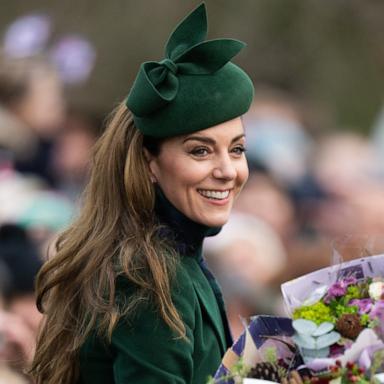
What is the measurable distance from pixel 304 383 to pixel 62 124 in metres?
5.61

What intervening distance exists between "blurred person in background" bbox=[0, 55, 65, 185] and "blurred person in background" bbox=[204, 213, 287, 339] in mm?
1341

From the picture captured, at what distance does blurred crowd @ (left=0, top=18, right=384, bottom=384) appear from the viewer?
258 inches

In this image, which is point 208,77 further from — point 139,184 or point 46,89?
point 46,89

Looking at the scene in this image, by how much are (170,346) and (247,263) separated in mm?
3787

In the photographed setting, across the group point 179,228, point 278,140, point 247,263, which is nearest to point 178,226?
point 179,228

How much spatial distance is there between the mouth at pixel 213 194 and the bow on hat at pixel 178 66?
Result: 0.28 meters

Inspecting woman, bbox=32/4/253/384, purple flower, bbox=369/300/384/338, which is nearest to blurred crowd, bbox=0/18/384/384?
woman, bbox=32/4/253/384

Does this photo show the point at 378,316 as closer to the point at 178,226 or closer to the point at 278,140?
the point at 178,226

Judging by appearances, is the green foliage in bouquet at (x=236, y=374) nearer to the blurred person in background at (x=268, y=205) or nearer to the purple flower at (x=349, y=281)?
the purple flower at (x=349, y=281)

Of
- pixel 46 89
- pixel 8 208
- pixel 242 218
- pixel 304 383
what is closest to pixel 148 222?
pixel 304 383

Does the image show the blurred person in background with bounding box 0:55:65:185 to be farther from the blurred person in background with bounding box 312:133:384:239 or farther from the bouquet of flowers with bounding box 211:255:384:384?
the bouquet of flowers with bounding box 211:255:384:384

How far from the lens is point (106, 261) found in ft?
12.5

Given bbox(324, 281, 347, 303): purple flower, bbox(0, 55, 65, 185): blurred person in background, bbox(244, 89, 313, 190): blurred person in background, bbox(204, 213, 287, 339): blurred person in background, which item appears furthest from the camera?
bbox(244, 89, 313, 190): blurred person in background

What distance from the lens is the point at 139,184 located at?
386 centimetres
